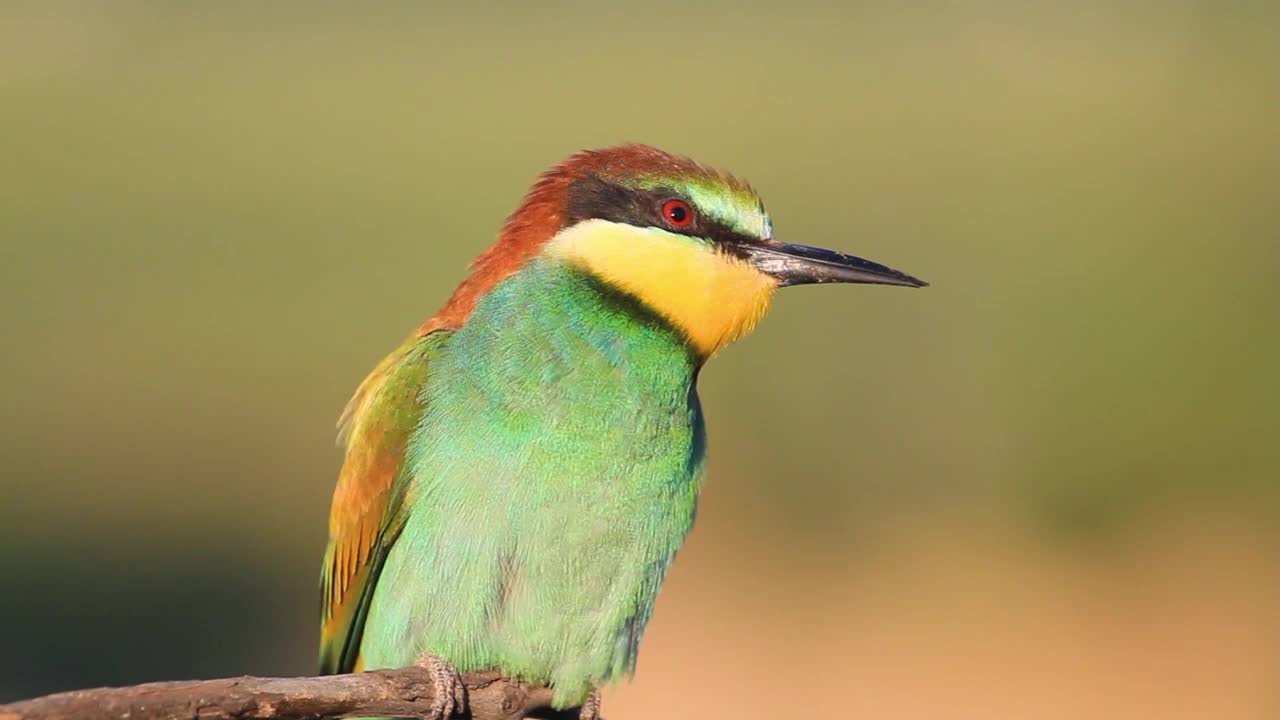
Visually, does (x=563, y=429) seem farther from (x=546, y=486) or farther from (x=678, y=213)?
(x=678, y=213)

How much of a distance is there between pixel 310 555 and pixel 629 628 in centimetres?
336

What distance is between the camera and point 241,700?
1711 mm

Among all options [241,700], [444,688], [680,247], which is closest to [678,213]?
[680,247]

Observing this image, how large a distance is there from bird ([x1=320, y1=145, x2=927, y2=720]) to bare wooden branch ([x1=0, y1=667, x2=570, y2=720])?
0.67 feet

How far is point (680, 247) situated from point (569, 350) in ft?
0.72

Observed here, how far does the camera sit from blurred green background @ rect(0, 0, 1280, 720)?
4648 millimetres

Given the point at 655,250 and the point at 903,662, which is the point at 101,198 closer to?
the point at 903,662

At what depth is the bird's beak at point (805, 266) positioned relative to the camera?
2363 mm

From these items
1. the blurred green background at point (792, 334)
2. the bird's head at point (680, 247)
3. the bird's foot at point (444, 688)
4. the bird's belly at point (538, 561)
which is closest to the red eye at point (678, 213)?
the bird's head at point (680, 247)

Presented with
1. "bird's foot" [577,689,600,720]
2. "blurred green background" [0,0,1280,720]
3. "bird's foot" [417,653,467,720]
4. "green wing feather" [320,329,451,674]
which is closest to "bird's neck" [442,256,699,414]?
"green wing feather" [320,329,451,674]

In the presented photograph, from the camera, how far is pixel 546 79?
9.95 metres

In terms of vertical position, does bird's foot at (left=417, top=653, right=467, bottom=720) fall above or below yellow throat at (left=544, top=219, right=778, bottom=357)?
below

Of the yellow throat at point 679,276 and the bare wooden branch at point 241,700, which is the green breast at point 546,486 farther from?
the bare wooden branch at point 241,700

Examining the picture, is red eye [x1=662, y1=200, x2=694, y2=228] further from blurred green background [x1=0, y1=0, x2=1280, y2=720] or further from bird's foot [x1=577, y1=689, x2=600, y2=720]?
blurred green background [x1=0, y1=0, x2=1280, y2=720]
